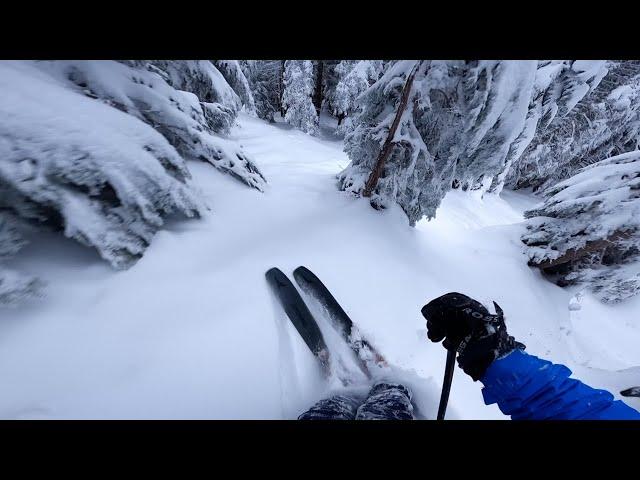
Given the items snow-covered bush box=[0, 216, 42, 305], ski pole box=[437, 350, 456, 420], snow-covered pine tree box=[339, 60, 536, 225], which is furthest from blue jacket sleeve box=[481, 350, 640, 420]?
snow-covered pine tree box=[339, 60, 536, 225]

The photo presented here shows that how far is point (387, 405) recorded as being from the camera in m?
2.38

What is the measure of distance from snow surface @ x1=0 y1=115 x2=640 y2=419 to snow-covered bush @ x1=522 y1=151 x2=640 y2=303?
19.1 inches

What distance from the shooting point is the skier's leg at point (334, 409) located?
2.24 metres

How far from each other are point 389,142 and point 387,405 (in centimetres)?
454

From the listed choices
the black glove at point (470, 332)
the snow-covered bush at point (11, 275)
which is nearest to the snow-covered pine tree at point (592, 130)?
the black glove at point (470, 332)

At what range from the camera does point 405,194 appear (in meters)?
5.78

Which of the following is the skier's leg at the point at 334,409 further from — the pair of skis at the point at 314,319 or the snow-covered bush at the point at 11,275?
the snow-covered bush at the point at 11,275

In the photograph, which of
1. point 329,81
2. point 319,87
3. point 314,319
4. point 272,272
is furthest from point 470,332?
point 329,81

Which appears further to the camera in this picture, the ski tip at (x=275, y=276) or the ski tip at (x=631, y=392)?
the ski tip at (x=275, y=276)

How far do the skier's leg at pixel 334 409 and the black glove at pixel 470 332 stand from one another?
1.04m

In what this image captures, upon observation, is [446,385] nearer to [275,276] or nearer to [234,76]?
[275,276]

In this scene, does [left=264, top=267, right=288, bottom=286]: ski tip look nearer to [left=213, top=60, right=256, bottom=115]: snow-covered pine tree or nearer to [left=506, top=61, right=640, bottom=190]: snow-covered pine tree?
[left=213, top=60, right=256, bottom=115]: snow-covered pine tree
